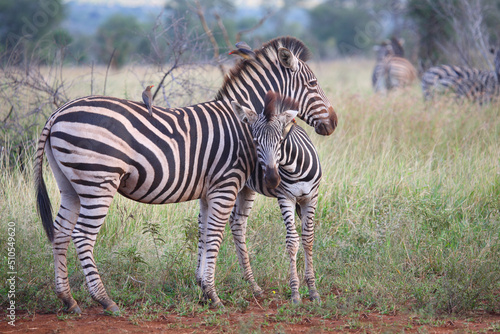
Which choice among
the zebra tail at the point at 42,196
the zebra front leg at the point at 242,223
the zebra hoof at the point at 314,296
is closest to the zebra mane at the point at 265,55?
the zebra front leg at the point at 242,223

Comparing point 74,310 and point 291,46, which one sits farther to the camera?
point 291,46

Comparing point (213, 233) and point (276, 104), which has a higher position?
point (276, 104)

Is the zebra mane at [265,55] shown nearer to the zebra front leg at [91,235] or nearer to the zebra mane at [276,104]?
the zebra mane at [276,104]

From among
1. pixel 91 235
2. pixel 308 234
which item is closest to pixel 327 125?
pixel 308 234

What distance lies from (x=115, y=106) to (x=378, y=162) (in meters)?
4.54

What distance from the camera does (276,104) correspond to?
4.39 m

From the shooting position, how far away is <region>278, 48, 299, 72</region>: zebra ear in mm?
4836

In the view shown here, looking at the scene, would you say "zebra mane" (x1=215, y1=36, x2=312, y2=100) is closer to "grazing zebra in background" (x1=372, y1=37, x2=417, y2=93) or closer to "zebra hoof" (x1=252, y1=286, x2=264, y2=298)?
"zebra hoof" (x1=252, y1=286, x2=264, y2=298)

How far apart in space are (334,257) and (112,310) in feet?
7.83

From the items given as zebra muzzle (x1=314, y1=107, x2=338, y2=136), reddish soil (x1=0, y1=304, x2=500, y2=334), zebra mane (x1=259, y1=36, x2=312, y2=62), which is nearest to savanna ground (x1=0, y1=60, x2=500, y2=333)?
reddish soil (x1=0, y1=304, x2=500, y2=334)

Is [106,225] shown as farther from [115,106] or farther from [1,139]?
[1,139]

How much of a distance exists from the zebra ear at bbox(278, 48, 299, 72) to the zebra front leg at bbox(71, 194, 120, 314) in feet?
7.04

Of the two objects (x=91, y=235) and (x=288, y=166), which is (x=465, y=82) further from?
(x=91, y=235)

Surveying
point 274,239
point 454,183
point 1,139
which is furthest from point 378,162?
point 1,139
